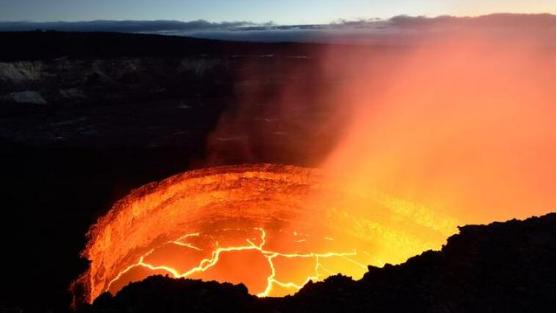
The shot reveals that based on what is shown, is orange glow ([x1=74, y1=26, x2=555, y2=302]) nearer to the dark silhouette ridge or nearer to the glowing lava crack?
the glowing lava crack

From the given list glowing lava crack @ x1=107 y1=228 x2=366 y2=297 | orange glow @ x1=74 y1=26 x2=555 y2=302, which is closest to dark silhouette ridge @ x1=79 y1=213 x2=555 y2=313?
orange glow @ x1=74 y1=26 x2=555 y2=302

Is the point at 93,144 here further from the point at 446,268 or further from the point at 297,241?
the point at 446,268

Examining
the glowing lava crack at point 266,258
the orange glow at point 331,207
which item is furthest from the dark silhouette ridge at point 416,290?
the glowing lava crack at point 266,258

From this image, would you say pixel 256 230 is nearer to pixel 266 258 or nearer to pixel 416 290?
pixel 266 258

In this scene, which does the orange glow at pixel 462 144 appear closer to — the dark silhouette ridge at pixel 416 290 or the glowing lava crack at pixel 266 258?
the glowing lava crack at pixel 266 258

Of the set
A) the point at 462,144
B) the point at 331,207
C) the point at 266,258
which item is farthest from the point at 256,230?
the point at 462,144
